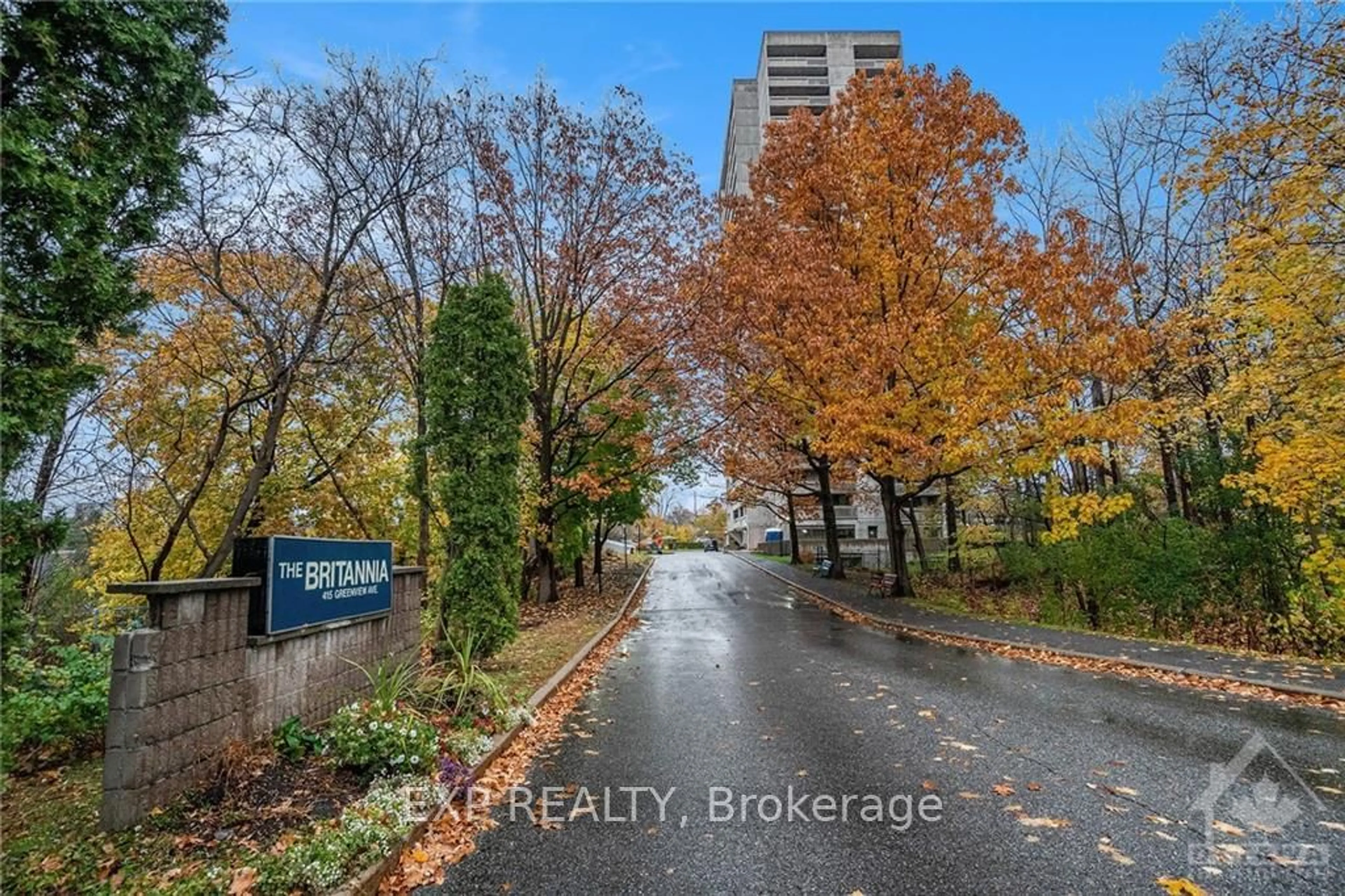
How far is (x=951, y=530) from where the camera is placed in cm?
2391

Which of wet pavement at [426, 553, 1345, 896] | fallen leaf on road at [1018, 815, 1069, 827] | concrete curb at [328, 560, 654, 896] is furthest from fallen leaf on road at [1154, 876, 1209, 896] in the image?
concrete curb at [328, 560, 654, 896]

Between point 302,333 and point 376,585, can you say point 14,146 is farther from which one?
point 302,333

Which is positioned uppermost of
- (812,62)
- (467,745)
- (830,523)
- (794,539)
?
(812,62)

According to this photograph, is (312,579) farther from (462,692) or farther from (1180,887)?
(1180,887)

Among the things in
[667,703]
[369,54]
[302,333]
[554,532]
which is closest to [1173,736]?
[667,703]

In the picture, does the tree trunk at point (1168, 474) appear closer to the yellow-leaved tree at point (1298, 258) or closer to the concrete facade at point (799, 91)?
the yellow-leaved tree at point (1298, 258)

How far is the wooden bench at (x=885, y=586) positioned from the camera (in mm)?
17406

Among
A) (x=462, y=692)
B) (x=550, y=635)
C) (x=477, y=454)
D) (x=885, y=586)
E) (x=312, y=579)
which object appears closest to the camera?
(x=312, y=579)

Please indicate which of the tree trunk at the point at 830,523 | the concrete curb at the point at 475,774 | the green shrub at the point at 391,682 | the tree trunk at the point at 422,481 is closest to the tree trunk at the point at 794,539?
the tree trunk at the point at 830,523

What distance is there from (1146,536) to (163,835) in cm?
1433

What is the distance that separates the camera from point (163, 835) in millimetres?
→ 3297

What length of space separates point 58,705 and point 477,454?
4.13 meters

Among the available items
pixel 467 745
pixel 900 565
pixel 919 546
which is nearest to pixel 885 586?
pixel 900 565

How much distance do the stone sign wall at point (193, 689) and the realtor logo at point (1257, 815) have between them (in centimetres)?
558
